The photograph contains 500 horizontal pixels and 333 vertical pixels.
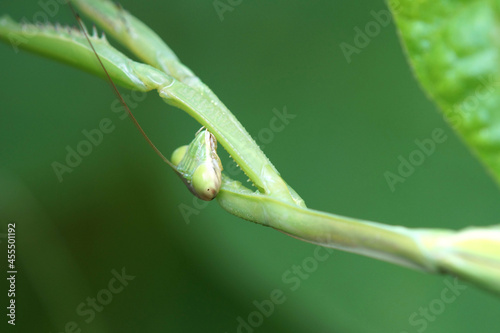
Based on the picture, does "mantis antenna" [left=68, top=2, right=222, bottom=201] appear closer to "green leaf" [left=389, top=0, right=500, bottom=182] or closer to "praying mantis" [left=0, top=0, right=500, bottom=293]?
"praying mantis" [left=0, top=0, right=500, bottom=293]

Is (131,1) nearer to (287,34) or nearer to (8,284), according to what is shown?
(287,34)

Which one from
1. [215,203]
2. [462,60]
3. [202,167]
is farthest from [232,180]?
[215,203]

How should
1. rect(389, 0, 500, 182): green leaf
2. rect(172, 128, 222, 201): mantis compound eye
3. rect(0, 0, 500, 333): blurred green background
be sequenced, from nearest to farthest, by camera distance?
rect(389, 0, 500, 182): green leaf
rect(172, 128, 222, 201): mantis compound eye
rect(0, 0, 500, 333): blurred green background

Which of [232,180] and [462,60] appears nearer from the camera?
[462,60]

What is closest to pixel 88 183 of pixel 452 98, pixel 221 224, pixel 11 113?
pixel 11 113

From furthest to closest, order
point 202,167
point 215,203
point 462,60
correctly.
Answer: point 215,203
point 202,167
point 462,60

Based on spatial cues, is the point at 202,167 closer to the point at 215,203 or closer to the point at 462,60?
the point at 462,60

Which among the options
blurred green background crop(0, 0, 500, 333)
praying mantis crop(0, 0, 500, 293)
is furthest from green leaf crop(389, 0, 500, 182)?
blurred green background crop(0, 0, 500, 333)
